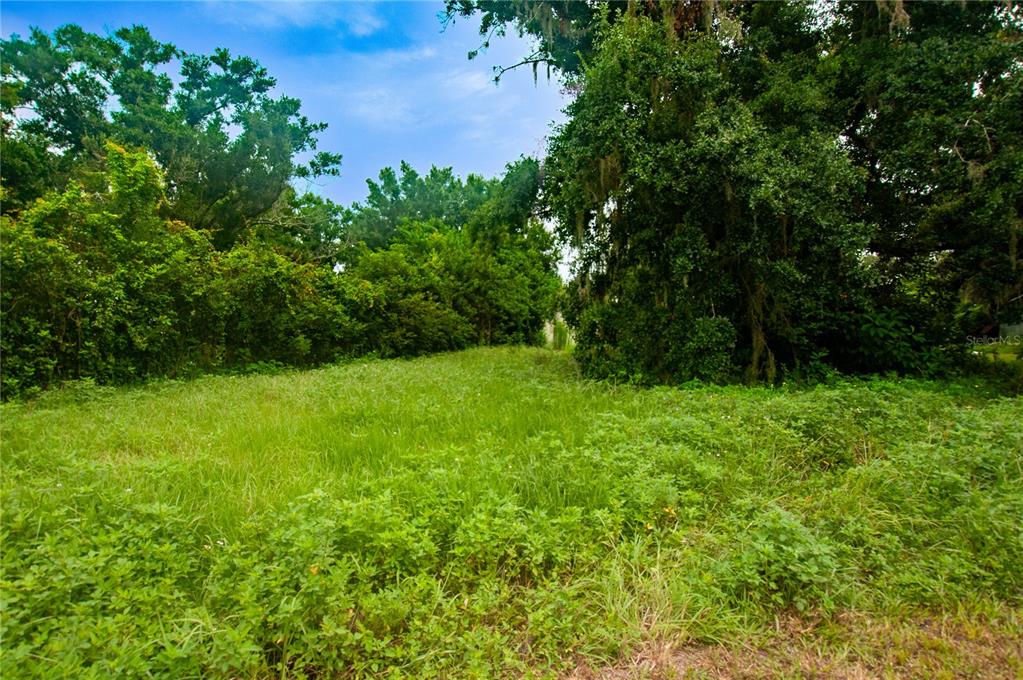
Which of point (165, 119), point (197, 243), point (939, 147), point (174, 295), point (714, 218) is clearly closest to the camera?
point (939, 147)

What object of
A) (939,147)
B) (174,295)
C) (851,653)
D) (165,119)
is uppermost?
(165,119)

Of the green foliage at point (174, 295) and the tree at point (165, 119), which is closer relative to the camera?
the green foliage at point (174, 295)

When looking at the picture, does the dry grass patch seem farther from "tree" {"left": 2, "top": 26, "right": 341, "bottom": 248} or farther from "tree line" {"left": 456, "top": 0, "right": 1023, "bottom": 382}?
"tree" {"left": 2, "top": 26, "right": 341, "bottom": 248}

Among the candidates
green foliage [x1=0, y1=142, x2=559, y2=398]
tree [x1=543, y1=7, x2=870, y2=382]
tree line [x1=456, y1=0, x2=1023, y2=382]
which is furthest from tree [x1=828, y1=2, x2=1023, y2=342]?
green foliage [x1=0, y1=142, x2=559, y2=398]

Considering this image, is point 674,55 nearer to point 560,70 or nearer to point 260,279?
point 560,70

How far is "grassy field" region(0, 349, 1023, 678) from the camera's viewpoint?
1705 mm

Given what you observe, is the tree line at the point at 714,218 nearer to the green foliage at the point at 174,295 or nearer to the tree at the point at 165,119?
the green foliage at the point at 174,295

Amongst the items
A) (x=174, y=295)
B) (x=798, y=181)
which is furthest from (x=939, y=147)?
(x=174, y=295)

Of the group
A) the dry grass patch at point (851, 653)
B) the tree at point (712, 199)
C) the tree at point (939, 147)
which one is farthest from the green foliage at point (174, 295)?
the dry grass patch at point (851, 653)

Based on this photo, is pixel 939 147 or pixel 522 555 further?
pixel 939 147

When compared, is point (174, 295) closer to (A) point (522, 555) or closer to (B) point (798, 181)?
(A) point (522, 555)

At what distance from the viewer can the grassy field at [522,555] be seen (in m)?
1.71

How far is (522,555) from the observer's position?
7.45 feet

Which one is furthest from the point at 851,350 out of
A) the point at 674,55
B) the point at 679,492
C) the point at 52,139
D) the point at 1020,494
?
the point at 52,139
